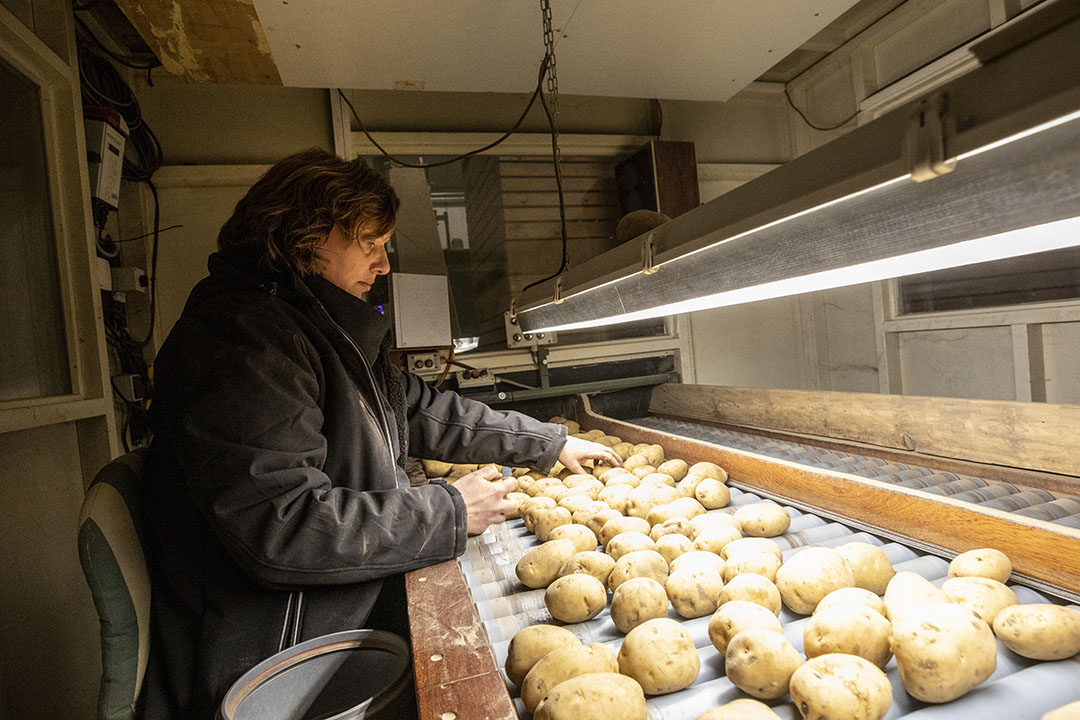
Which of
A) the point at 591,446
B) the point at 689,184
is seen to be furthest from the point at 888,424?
the point at 689,184

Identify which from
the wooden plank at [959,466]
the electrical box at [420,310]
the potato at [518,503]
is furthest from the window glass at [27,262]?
the wooden plank at [959,466]

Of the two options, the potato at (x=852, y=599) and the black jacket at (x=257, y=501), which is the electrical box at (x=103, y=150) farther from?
the potato at (x=852, y=599)

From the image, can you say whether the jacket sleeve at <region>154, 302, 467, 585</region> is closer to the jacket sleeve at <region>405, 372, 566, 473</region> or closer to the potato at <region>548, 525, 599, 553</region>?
the potato at <region>548, 525, 599, 553</region>

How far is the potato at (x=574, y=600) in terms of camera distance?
1041 mm

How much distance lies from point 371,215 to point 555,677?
119 centimetres

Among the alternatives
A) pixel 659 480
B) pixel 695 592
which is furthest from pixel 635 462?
pixel 695 592

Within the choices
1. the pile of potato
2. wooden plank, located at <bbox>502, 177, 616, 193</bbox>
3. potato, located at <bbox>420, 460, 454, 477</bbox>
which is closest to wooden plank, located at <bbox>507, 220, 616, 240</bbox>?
wooden plank, located at <bbox>502, 177, 616, 193</bbox>

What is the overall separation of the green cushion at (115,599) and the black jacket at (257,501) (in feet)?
0.21

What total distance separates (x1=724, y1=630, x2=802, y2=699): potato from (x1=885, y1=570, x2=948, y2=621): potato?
0.23 m

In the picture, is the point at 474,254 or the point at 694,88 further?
the point at 474,254

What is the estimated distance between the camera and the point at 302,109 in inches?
137

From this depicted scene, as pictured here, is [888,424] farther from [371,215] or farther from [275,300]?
[275,300]

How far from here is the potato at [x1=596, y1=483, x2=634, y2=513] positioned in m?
1.64

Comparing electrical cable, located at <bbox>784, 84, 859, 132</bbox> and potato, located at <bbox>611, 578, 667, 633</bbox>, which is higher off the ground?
electrical cable, located at <bbox>784, 84, 859, 132</bbox>
